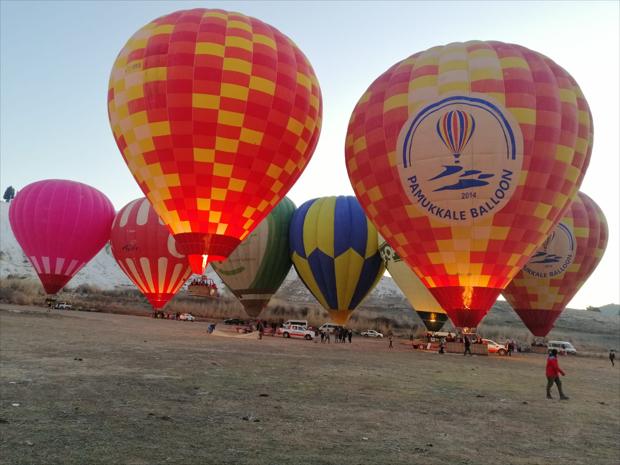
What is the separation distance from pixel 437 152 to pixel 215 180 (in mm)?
7184

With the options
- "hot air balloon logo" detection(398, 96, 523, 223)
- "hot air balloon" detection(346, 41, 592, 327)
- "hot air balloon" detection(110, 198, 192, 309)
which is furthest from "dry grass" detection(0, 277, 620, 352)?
"hot air balloon logo" detection(398, 96, 523, 223)

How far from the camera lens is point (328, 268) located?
26.2 metres

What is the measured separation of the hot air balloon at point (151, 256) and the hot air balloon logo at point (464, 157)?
60.0 feet

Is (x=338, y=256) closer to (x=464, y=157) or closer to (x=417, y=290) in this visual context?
(x=417, y=290)

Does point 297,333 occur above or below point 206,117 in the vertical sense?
below

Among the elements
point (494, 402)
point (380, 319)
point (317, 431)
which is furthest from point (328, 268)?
point (380, 319)

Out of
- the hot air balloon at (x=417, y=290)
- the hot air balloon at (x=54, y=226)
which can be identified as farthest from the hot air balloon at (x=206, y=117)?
the hot air balloon at (x=54, y=226)

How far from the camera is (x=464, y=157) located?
14.5 meters

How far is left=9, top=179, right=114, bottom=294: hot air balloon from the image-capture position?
2966cm

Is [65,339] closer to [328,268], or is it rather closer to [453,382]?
[453,382]

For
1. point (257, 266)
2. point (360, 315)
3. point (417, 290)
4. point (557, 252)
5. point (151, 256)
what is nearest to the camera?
point (557, 252)

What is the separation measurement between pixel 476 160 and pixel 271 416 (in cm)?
1065

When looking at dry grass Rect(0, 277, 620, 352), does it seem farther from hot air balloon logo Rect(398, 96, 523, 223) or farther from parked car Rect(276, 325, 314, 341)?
hot air balloon logo Rect(398, 96, 523, 223)

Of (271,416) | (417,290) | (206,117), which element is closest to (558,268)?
(417,290)
